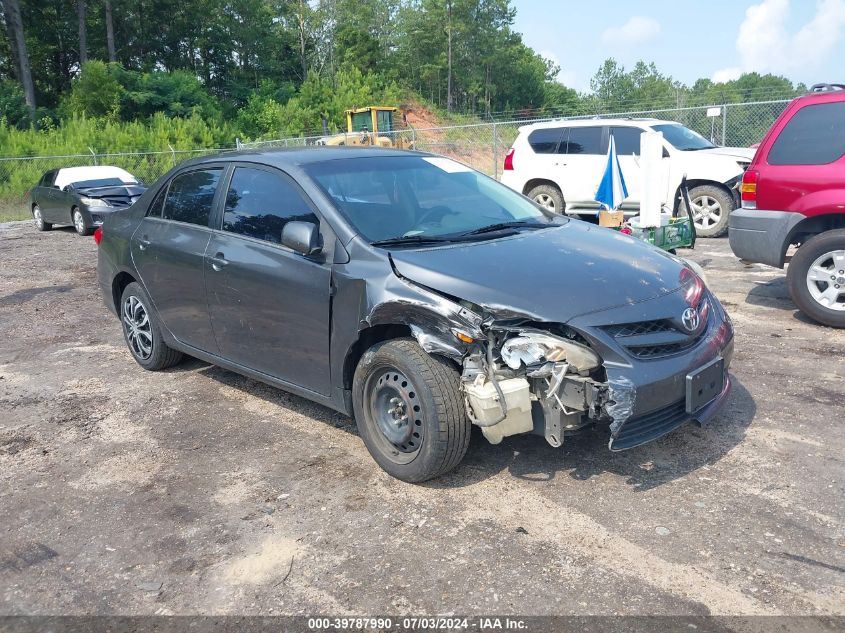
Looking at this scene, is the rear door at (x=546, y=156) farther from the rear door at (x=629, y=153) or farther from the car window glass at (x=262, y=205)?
the car window glass at (x=262, y=205)

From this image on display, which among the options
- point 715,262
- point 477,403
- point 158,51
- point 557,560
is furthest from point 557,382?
point 158,51

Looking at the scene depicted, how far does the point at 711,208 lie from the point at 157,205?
9114mm

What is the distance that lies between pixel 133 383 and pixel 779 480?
4.50 meters

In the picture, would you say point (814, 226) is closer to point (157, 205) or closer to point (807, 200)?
point (807, 200)

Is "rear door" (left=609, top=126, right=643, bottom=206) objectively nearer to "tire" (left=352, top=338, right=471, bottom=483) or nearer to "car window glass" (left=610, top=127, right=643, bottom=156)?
"car window glass" (left=610, top=127, right=643, bottom=156)

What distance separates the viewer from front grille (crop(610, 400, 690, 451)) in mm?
3330

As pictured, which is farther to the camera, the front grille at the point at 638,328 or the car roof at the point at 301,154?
the car roof at the point at 301,154

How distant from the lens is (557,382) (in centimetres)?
322

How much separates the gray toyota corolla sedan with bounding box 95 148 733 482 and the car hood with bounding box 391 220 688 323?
1 centimetres

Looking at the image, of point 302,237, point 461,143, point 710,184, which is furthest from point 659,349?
point 461,143

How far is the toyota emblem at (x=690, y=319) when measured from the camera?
3537 mm

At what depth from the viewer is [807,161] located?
20.1ft

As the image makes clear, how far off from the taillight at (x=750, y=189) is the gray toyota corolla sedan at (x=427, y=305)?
270 cm

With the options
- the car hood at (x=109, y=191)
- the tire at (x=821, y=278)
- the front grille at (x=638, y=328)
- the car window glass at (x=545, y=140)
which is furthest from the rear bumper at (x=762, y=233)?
the car hood at (x=109, y=191)
